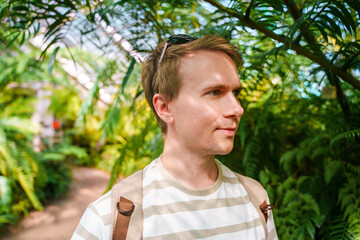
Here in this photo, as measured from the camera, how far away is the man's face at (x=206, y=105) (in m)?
0.94

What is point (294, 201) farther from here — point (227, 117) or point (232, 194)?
point (227, 117)

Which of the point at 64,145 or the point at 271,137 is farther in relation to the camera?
the point at 64,145

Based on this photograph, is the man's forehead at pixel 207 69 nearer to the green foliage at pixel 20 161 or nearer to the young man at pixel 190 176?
the young man at pixel 190 176

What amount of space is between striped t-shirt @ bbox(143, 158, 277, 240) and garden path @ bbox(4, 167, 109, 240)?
3.12 m

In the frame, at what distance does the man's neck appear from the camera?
1010 millimetres

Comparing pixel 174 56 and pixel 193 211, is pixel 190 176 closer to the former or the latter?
pixel 193 211

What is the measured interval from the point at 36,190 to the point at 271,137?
361 centimetres

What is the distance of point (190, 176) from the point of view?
101 cm

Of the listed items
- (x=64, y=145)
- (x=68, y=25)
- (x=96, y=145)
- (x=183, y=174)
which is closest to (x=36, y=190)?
(x=64, y=145)

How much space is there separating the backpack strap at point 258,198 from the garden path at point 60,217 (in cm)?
312

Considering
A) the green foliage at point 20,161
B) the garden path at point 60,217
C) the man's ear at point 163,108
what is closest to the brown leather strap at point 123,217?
the man's ear at point 163,108

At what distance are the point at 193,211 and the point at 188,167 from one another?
148mm

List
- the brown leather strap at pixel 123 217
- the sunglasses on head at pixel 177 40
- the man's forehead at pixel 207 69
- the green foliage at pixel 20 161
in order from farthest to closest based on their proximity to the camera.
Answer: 1. the green foliage at pixel 20 161
2. the sunglasses on head at pixel 177 40
3. the man's forehead at pixel 207 69
4. the brown leather strap at pixel 123 217

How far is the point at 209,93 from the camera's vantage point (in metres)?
0.96
